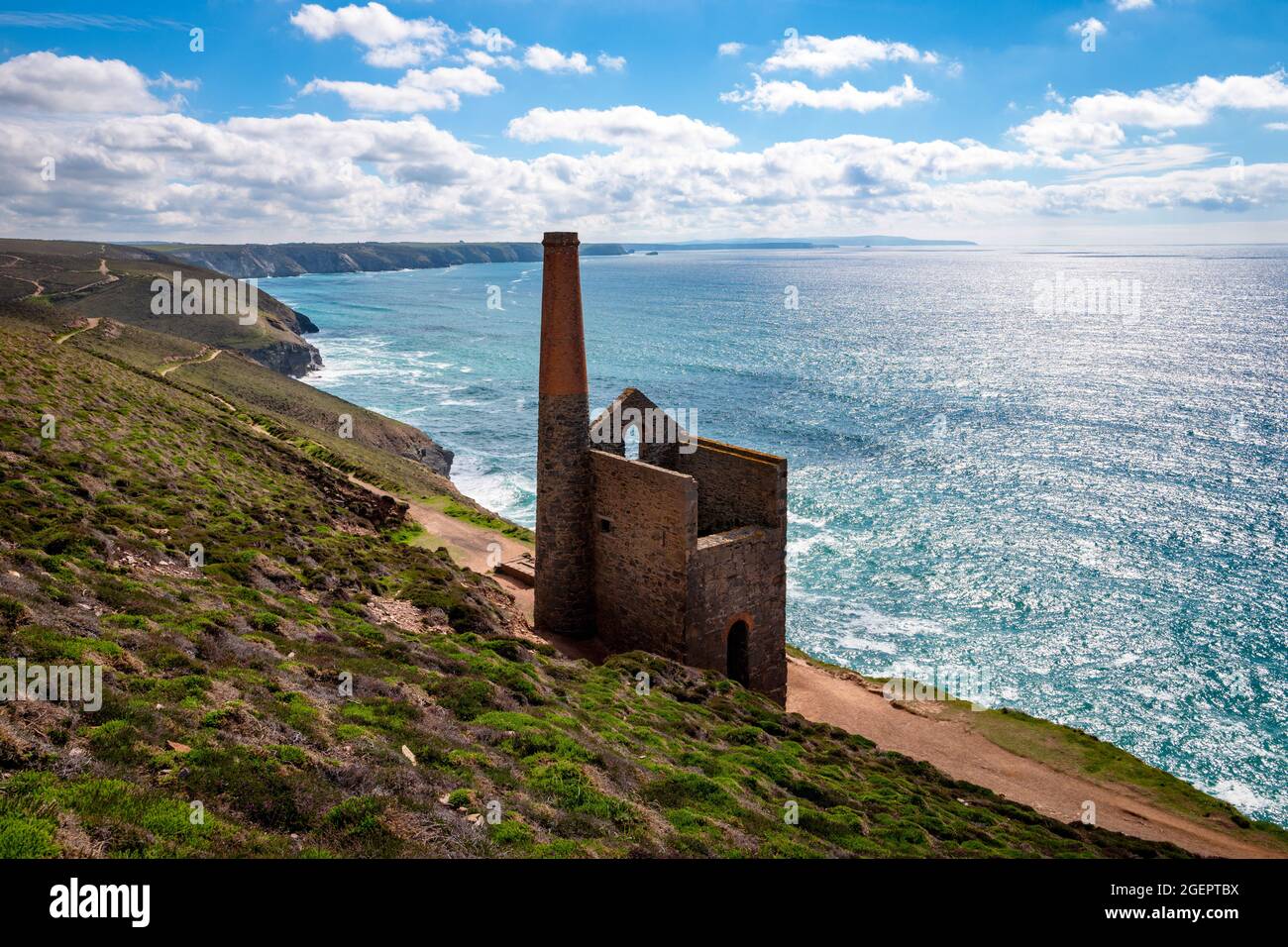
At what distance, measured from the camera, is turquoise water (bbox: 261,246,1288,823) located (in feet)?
115

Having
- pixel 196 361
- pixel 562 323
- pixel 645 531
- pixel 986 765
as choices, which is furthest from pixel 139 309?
pixel 986 765

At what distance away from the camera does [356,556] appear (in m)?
25.3

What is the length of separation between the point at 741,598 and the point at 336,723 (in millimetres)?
14243

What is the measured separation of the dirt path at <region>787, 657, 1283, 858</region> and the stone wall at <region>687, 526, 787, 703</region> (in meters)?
2.80

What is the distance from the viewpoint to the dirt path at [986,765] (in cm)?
2336

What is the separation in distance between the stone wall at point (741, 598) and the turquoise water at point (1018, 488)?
38.2 feet

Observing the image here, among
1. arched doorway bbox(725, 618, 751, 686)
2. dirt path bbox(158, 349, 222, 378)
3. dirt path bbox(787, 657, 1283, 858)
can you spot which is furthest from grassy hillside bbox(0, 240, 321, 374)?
dirt path bbox(787, 657, 1283, 858)

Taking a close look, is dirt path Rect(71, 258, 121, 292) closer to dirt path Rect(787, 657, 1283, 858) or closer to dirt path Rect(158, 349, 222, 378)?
dirt path Rect(158, 349, 222, 378)

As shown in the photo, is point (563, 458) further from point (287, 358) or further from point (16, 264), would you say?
point (16, 264)

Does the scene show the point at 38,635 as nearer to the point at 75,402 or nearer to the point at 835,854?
the point at 835,854

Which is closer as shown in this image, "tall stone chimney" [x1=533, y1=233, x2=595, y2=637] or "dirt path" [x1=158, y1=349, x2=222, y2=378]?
"tall stone chimney" [x1=533, y1=233, x2=595, y2=637]

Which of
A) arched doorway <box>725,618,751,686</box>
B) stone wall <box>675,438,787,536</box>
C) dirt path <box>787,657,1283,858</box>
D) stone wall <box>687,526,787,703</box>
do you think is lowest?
dirt path <box>787,657,1283,858</box>
